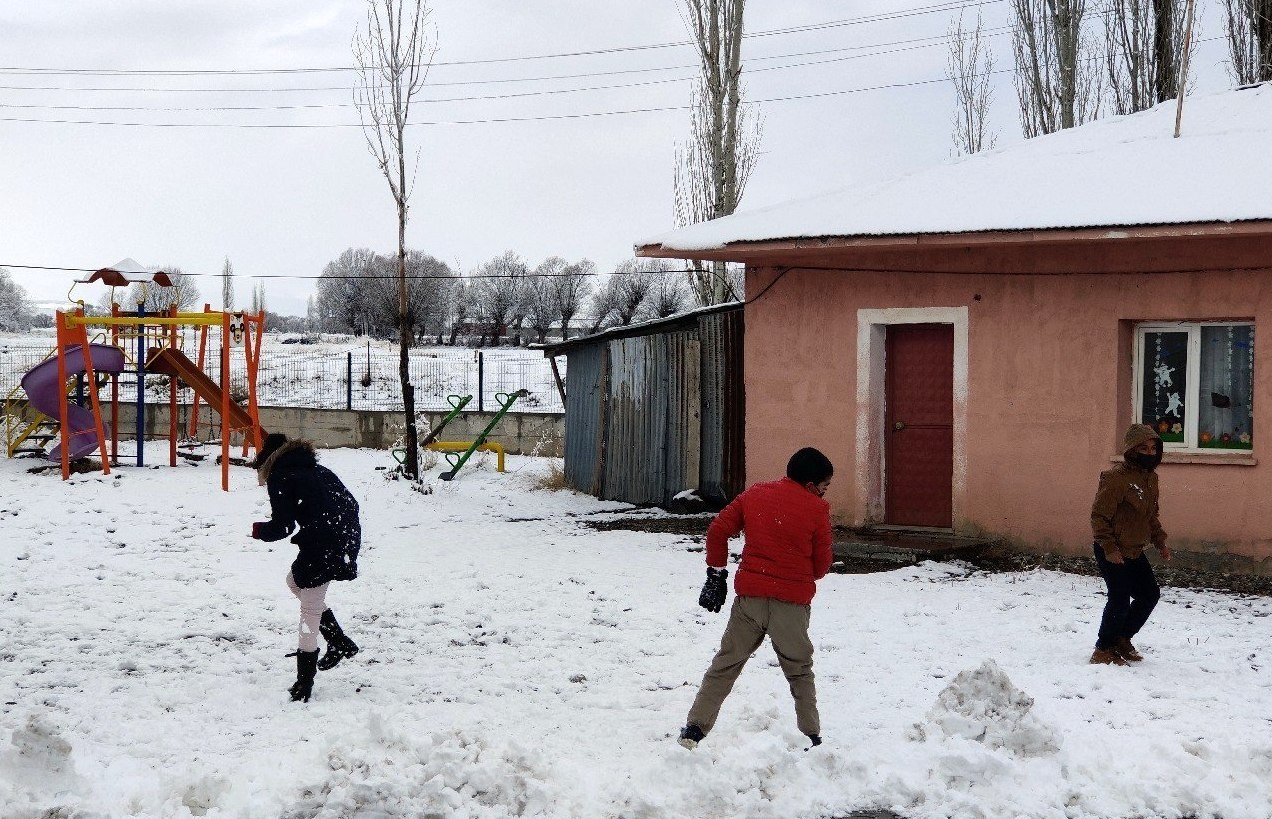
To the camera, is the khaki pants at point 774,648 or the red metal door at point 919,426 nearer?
the khaki pants at point 774,648

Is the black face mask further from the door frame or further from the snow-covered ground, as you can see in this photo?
the door frame

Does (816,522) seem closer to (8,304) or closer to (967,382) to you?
(967,382)

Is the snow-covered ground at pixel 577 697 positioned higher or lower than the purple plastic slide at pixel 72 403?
lower

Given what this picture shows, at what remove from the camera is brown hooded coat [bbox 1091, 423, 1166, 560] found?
265 inches

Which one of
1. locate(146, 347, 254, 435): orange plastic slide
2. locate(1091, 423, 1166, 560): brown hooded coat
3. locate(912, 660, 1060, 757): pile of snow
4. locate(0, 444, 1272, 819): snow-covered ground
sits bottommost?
locate(0, 444, 1272, 819): snow-covered ground

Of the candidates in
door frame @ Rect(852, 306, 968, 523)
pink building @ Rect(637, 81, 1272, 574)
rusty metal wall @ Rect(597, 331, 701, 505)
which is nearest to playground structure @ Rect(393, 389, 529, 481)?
rusty metal wall @ Rect(597, 331, 701, 505)

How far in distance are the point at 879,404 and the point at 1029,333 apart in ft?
5.35

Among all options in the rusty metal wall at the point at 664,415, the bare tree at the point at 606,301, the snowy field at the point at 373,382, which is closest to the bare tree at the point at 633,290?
the bare tree at the point at 606,301

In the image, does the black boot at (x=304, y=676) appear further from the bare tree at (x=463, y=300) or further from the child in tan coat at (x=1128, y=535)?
the bare tree at (x=463, y=300)

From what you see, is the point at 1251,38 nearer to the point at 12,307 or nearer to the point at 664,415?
the point at 664,415

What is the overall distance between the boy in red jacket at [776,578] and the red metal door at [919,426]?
6414 millimetres

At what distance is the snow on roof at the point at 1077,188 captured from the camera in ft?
32.1

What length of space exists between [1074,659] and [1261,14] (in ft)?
47.1

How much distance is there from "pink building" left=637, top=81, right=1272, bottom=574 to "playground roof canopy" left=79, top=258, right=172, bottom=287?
11.4 metres
